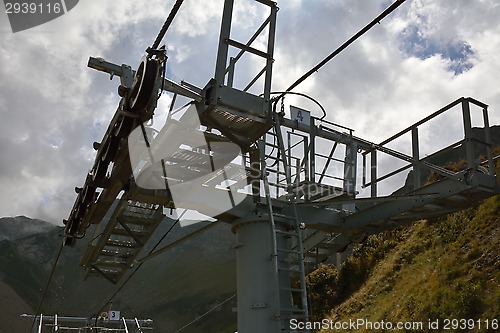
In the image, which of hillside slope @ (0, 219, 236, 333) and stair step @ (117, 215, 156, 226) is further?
hillside slope @ (0, 219, 236, 333)

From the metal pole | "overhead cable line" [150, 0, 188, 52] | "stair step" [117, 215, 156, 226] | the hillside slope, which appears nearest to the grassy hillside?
the metal pole

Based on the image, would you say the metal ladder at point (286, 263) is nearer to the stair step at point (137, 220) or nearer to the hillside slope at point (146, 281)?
the stair step at point (137, 220)

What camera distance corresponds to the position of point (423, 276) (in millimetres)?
14617

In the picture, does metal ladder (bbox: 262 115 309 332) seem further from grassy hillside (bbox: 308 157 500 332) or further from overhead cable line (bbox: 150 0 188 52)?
grassy hillside (bbox: 308 157 500 332)

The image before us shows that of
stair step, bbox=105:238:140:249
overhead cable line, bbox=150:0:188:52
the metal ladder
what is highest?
overhead cable line, bbox=150:0:188:52

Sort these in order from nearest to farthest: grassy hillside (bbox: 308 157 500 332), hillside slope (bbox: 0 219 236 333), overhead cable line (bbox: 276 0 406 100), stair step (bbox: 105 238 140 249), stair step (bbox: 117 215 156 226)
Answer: overhead cable line (bbox: 276 0 406 100) → stair step (bbox: 117 215 156 226) → stair step (bbox: 105 238 140 249) → grassy hillside (bbox: 308 157 500 332) → hillside slope (bbox: 0 219 236 333)

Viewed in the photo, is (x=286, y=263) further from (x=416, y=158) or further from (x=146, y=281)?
(x=146, y=281)

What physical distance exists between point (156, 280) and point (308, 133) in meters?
50.3

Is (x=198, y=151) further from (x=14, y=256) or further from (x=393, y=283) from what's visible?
(x=14, y=256)

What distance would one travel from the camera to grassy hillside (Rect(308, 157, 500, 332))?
12.1 metres

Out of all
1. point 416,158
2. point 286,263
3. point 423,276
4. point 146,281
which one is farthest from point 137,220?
point 146,281

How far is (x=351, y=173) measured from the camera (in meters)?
10.5

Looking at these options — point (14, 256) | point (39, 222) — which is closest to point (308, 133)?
point (14, 256)

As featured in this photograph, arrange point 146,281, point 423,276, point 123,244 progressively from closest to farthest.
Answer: point 123,244 < point 423,276 < point 146,281
